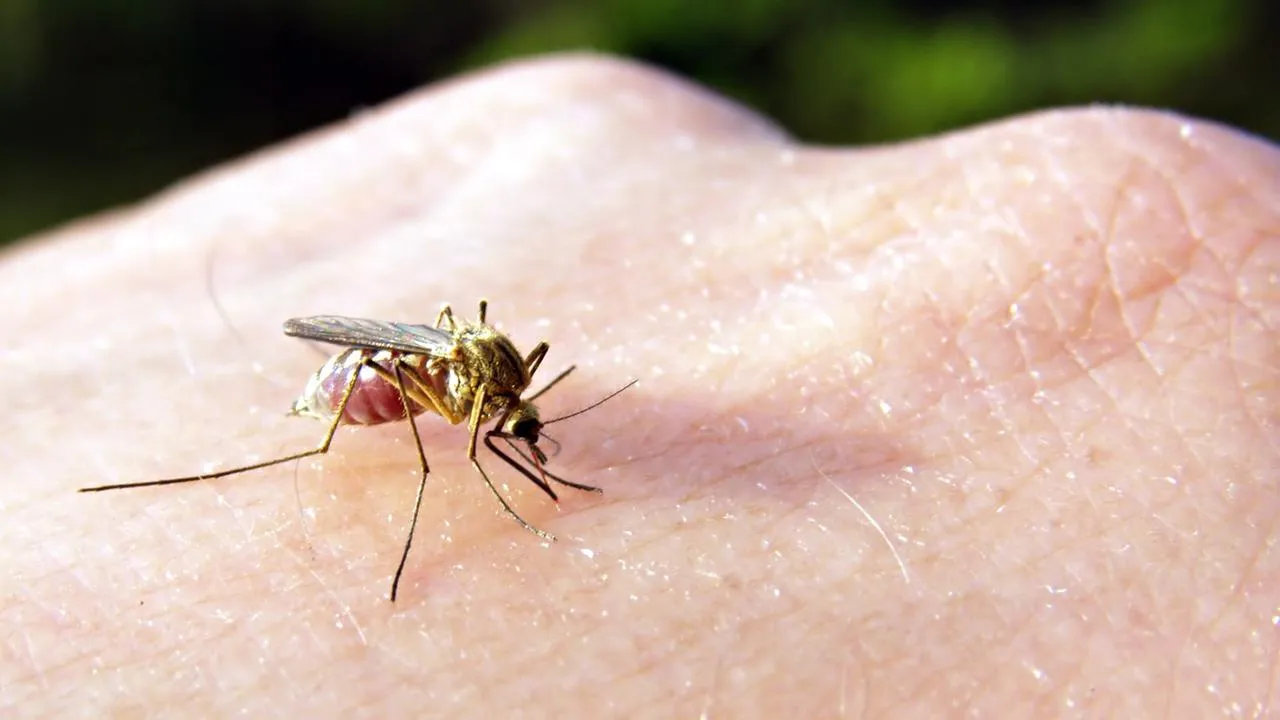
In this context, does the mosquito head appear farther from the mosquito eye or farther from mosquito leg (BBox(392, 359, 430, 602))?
mosquito leg (BBox(392, 359, 430, 602))

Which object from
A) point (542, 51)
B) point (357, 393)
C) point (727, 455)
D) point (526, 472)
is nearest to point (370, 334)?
point (357, 393)

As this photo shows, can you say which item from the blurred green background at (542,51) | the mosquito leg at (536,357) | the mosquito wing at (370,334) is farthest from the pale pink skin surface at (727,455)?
the blurred green background at (542,51)

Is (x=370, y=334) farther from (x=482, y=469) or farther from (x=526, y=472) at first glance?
(x=526, y=472)

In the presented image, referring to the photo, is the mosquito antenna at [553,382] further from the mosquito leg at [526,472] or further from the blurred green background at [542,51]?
the blurred green background at [542,51]

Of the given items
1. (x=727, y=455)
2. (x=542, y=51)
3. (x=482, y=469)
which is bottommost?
(x=542, y=51)

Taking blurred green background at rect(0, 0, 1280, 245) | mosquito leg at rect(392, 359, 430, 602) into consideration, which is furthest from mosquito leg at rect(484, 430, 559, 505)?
blurred green background at rect(0, 0, 1280, 245)

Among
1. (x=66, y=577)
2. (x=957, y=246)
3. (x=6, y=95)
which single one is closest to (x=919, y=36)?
(x=957, y=246)

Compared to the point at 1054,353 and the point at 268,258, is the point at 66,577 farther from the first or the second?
the point at 1054,353

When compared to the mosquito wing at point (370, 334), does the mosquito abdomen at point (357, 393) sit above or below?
below
